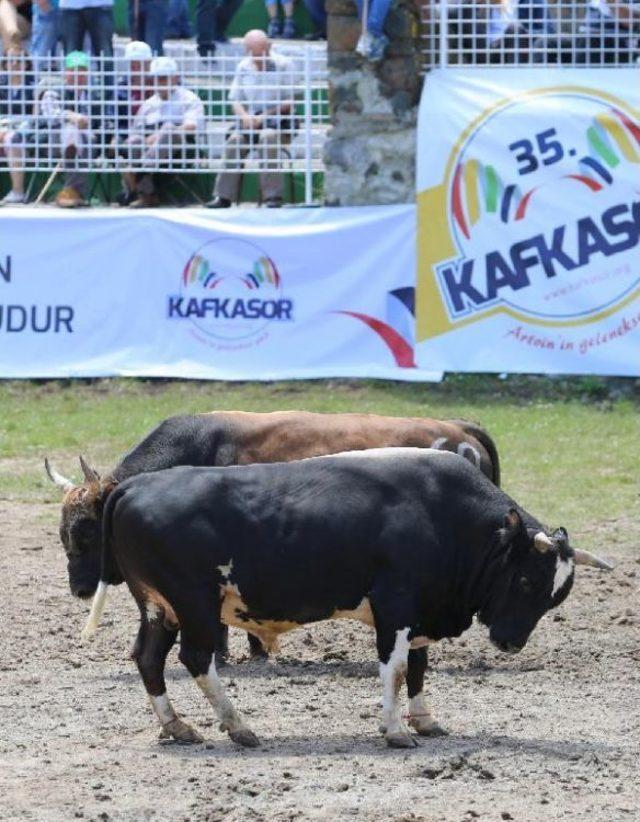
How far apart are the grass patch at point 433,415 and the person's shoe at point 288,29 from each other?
7.39 metres

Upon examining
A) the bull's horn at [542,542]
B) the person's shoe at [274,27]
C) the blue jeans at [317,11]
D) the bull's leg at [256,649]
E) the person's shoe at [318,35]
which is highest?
the blue jeans at [317,11]

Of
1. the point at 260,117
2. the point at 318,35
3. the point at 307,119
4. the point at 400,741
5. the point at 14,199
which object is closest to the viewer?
the point at 400,741

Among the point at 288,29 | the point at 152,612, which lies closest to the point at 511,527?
the point at 152,612

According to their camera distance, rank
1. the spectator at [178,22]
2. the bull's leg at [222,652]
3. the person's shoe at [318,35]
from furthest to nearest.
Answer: the spectator at [178,22], the person's shoe at [318,35], the bull's leg at [222,652]

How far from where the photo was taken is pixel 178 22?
23078mm

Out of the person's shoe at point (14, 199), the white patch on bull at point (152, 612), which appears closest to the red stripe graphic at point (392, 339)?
the person's shoe at point (14, 199)

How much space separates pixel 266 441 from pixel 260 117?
808 cm

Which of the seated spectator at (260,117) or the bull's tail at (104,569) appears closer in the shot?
the bull's tail at (104,569)

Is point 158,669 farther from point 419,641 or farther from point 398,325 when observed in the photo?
point 398,325

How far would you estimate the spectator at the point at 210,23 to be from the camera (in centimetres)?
2084

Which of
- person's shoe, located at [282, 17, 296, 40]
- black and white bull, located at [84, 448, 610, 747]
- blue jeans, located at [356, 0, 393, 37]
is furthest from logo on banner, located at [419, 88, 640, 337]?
black and white bull, located at [84, 448, 610, 747]

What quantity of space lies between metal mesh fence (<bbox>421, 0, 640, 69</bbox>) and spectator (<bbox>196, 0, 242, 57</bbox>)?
4323 millimetres

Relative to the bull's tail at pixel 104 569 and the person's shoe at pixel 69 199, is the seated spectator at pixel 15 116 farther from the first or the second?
the bull's tail at pixel 104 569

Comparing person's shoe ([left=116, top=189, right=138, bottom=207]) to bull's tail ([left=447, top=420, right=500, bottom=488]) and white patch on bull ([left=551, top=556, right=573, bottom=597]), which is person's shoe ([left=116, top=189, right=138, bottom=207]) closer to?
bull's tail ([left=447, top=420, right=500, bottom=488])
